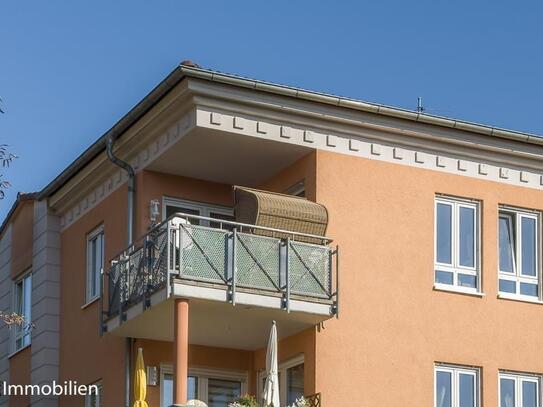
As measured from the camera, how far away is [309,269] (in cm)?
2297

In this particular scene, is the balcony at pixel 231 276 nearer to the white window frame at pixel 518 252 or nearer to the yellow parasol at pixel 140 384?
the yellow parasol at pixel 140 384

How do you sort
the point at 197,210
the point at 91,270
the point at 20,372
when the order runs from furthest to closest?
1. the point at 20,372
2. the point at 91,270
3. the point at 197,210

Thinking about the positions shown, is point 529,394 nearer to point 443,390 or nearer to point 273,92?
point 443,390

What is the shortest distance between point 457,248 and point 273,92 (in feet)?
13.9

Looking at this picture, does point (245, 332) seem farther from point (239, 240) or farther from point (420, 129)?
point (420, 129)

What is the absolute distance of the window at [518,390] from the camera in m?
24.7

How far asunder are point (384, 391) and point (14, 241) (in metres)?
10.9

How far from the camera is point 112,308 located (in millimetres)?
24469

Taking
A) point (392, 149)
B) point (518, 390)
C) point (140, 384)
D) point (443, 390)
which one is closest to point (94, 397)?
point (140, 384)

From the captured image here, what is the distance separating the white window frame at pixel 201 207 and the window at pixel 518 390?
18.2ft

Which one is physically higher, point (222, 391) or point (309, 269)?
point (309, 269)

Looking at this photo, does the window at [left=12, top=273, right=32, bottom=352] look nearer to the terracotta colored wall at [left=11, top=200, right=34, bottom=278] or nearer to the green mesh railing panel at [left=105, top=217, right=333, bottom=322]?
the terracotta colored wall at [left=11, top=200, right=34, bottom=278]

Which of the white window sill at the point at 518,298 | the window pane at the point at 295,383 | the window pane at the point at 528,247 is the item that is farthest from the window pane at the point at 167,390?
the window pane at the point at 528,247

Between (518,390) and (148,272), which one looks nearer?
(148,272)
